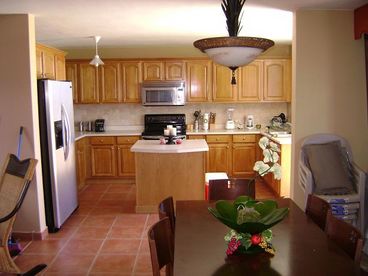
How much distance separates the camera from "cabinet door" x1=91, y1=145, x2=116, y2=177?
6.63m

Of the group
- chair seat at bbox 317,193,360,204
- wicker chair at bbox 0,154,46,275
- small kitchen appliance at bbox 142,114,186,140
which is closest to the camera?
wicker chair at bbox 0,154,46,275

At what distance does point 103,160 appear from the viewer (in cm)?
666

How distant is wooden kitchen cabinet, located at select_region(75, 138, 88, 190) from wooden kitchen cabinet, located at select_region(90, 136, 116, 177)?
0.56 feet

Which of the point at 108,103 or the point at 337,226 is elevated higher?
the point at 108,103

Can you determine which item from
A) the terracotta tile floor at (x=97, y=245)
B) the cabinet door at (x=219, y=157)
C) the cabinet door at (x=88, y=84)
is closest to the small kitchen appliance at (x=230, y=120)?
the cabinet door at (x=219, y=157)

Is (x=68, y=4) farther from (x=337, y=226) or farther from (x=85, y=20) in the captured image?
(x=337, y=226)

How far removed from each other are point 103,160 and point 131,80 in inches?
56.9

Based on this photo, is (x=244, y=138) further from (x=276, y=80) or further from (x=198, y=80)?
(x=198, y=80)

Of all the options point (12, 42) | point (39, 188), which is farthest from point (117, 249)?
point (12, 42)

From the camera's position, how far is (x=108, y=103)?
6.88 m

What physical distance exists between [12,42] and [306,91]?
9.95ft

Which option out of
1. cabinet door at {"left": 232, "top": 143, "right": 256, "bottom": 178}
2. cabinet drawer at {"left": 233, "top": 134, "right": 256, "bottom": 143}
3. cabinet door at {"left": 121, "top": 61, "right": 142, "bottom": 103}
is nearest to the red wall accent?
cabinet drawer at {"left": 233, "top": 134, "right": 256, "bottom": 143}

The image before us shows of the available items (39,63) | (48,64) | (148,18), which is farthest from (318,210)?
(48,64)

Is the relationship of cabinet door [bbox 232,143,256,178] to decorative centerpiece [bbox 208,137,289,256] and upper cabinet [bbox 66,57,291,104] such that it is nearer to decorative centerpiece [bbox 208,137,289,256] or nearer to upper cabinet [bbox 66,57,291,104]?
upper cabinet [bbox 66,57,291,104]
